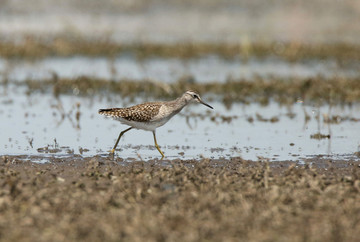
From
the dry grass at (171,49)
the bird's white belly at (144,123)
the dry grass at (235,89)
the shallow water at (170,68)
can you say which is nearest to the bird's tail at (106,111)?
the bird's white belly at (144,123)

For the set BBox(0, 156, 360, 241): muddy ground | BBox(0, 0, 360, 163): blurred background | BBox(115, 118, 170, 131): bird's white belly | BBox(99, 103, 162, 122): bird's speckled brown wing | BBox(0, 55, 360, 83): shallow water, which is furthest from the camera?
BBox(0, 55, 360, 83): shallow water

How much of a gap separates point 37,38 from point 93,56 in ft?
13.0

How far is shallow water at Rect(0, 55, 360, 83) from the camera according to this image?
77.5 ft

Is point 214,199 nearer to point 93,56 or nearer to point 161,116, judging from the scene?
point 161,116

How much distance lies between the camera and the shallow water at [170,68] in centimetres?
2362

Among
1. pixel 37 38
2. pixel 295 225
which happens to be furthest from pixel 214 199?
pixel 37 38

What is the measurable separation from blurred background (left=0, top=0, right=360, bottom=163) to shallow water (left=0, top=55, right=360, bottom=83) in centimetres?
6

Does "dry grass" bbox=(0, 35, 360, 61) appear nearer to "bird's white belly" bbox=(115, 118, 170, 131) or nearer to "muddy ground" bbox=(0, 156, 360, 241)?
"bird's white belly" bbox=(115, 118, 170, 131)

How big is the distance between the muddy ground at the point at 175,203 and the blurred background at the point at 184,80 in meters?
1.26

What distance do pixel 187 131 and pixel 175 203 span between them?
6.88 meters

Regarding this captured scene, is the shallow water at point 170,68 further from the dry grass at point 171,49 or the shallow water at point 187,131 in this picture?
the shallow water at point 187,131

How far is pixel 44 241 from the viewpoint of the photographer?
7484mm

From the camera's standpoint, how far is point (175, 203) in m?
9.09

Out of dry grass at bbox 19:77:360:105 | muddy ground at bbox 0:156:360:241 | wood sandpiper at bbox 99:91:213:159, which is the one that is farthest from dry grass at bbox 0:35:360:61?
muddy ground at bbox 0:156:360:241
